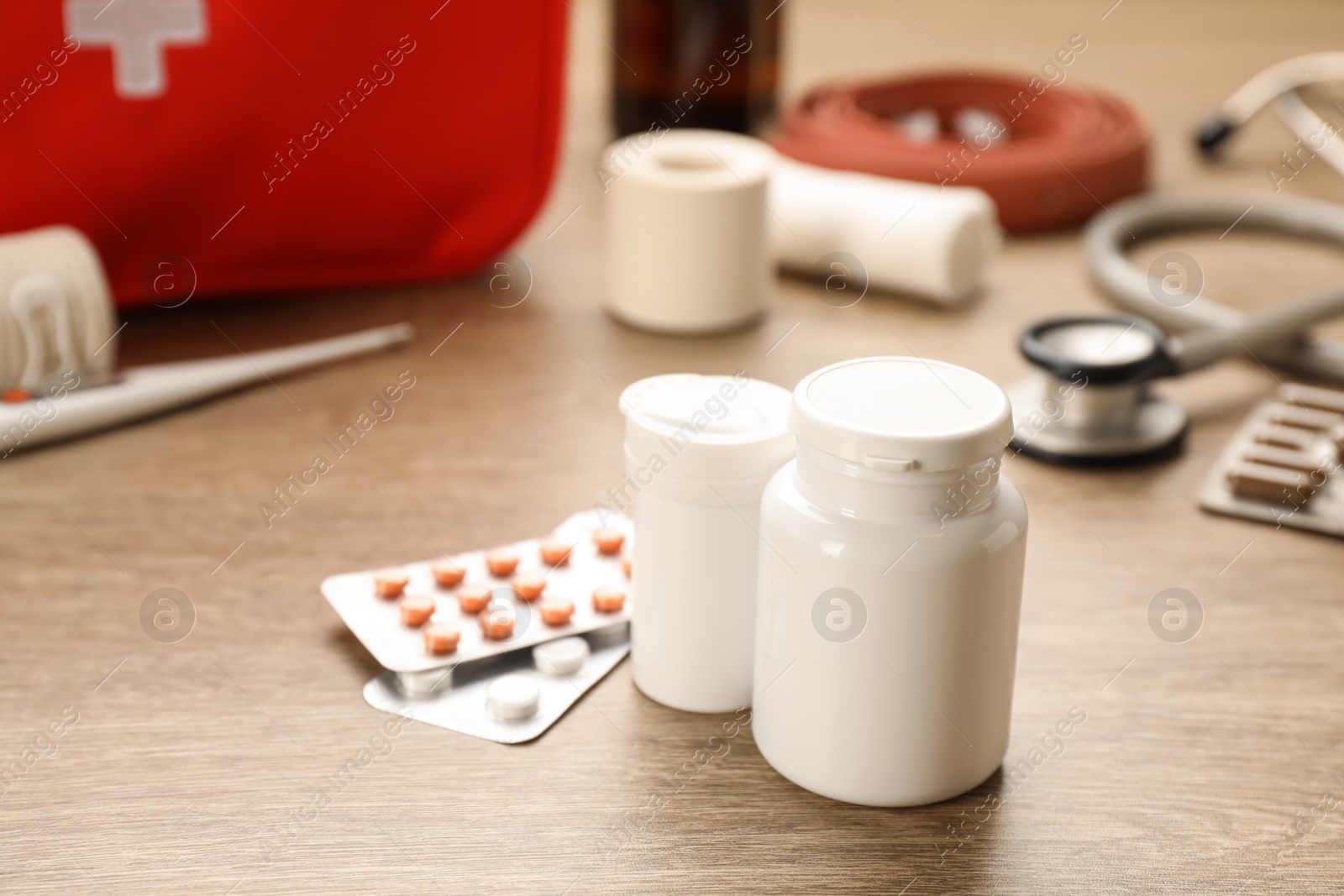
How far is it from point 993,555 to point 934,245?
474mm

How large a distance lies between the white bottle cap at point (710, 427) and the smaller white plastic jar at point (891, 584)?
20mm

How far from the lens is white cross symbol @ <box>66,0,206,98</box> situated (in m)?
0.71

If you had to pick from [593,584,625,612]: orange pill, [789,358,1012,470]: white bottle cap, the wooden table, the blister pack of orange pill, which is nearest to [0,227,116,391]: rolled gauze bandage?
the wooden table

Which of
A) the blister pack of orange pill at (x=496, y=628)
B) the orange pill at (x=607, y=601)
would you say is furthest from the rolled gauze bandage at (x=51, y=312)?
the orange pill at (x=607, y=601)

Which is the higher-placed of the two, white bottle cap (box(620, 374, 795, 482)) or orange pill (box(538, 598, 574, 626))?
white bottle cap (box(620, 374, 795, 482))

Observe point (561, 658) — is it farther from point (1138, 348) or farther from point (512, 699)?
point (1138, 348)

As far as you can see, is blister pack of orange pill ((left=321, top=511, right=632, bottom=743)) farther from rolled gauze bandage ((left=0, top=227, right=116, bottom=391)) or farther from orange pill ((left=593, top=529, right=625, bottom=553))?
rolled gauze bandage ((left=0, top=227, right=116, bottom=391))

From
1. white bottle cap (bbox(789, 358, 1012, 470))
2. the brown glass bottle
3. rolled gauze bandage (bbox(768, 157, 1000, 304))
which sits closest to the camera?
white bottle cap (bbox(789, 358, 1012, 470))

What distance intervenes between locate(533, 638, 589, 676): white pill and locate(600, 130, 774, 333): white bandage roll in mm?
352

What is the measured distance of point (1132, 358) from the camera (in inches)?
28.1

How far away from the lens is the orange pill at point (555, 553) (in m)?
0.59

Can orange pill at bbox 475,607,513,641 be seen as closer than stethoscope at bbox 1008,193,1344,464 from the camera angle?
Yes

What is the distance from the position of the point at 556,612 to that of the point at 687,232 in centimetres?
34

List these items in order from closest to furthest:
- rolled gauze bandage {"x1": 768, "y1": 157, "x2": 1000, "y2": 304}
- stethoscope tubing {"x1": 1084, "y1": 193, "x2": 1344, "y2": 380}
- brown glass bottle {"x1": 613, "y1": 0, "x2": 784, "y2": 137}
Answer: stethoscope tubing {"x1": 1084, "y1": 193, "x2": 1344, "y2": 380} → rolled gauze bandage {"x1": 768, "y1": 157, "x2": 1000, "y2": 304} → brown glass bottle {"x1": 613, "y1": 0, "x2": 784, "y2": 137}
